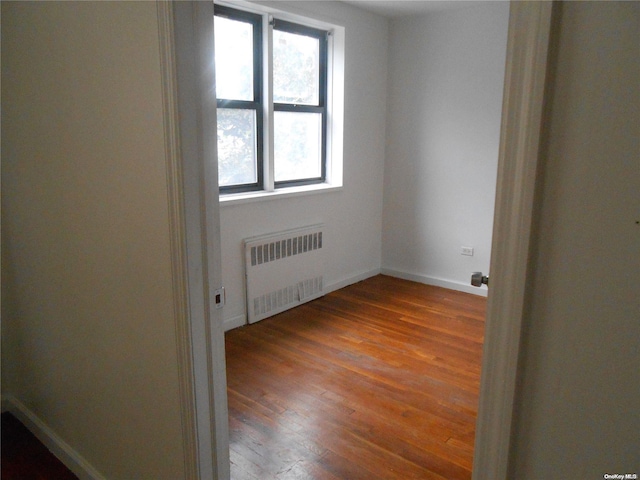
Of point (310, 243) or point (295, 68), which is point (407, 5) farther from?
point (310, 243)

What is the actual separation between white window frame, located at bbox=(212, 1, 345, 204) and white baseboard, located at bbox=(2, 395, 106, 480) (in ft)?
5.51

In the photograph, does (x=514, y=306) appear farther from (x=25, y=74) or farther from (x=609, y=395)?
(x=25, y=74)

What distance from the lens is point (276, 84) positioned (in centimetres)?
384

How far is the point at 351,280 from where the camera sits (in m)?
4.71

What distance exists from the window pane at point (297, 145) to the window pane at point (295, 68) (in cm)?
15

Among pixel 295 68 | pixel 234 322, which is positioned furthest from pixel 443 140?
pixel 234 322

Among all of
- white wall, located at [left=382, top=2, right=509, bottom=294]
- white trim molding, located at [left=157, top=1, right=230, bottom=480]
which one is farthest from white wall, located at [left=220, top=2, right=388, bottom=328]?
white trim molding, located at [left=157, top=1, right=230, bottom=480]

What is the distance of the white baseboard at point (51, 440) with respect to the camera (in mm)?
2061

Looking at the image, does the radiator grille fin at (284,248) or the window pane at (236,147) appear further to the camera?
the radiator grille fin at (284,248)

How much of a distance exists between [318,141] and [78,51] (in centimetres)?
285

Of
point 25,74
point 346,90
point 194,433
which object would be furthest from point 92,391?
point 346,90

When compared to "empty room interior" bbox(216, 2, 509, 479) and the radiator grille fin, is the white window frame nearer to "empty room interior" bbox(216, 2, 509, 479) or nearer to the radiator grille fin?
"empty room interior" bbox(216, 2, 509, 479)

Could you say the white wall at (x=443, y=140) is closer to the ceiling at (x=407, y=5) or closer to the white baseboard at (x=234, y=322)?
the ceiling at (x=407, y=5)

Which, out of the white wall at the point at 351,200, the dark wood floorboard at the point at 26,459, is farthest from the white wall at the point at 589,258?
the white wall at the point at 351,200
